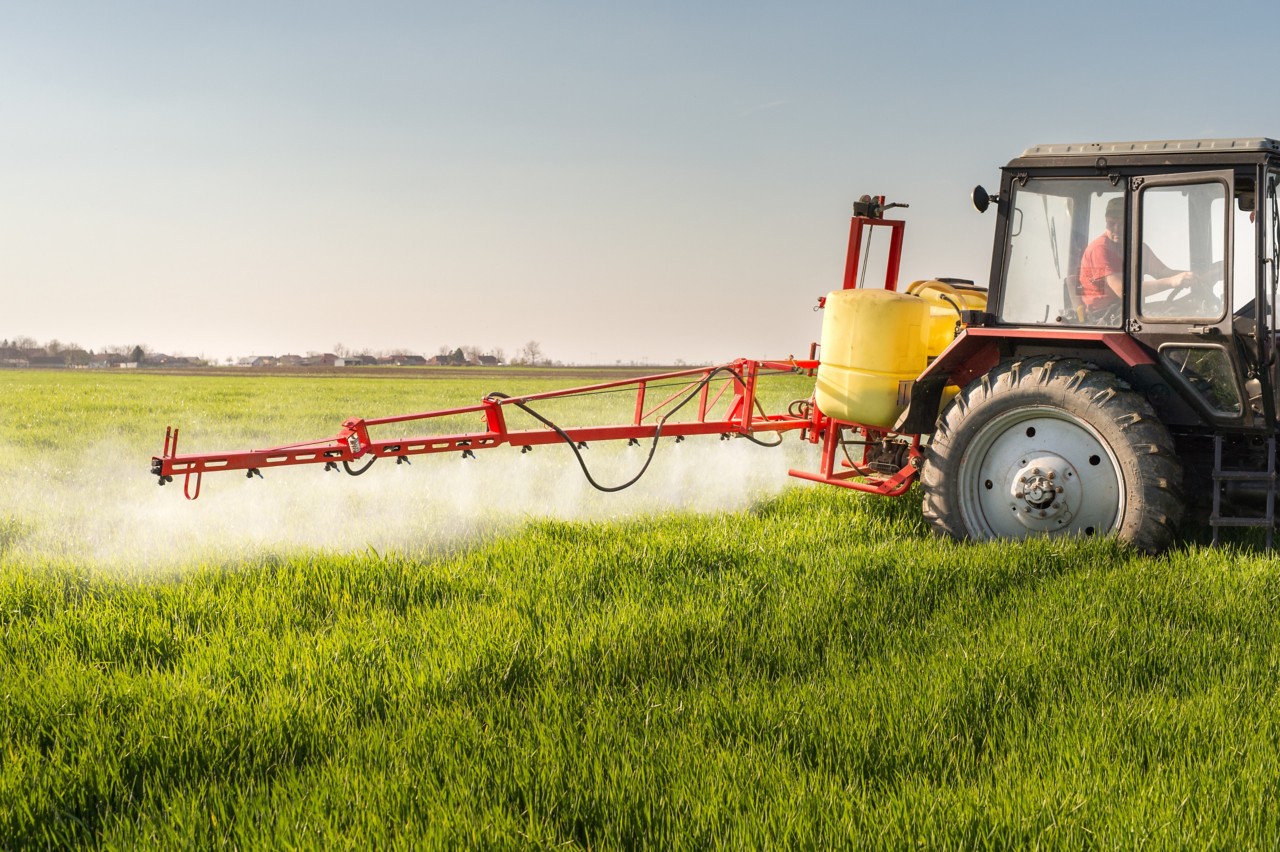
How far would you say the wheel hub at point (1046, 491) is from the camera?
648 centimetres

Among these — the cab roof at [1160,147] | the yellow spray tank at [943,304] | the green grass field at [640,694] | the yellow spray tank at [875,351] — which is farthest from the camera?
the yellow spray tank at [943,304]

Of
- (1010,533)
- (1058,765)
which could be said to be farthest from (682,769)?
(1010,533)

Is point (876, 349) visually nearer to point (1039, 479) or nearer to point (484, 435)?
point (1039, 479)

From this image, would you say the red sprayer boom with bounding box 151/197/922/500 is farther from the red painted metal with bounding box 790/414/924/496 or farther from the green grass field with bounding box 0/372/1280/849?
the green grass field with bounding box 0/372/1280/849

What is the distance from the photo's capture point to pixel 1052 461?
6.51 meters

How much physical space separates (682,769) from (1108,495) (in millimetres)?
4142

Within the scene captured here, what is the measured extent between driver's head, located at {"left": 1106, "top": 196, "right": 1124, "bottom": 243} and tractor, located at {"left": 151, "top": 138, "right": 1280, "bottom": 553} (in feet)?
0.03

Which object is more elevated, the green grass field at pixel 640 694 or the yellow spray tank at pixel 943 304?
the yellow spray tank at pixel 943 304

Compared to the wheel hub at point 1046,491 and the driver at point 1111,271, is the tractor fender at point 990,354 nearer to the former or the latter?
Result: the driver at point 1111,271

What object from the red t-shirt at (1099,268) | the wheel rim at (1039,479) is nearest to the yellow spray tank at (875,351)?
the wheel rim at (1039,479)

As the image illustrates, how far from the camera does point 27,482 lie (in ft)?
33.6

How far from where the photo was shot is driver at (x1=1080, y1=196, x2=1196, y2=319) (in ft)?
20.9

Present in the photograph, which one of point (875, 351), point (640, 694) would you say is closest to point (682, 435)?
point (875, 351)

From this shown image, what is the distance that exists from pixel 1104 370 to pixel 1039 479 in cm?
80
